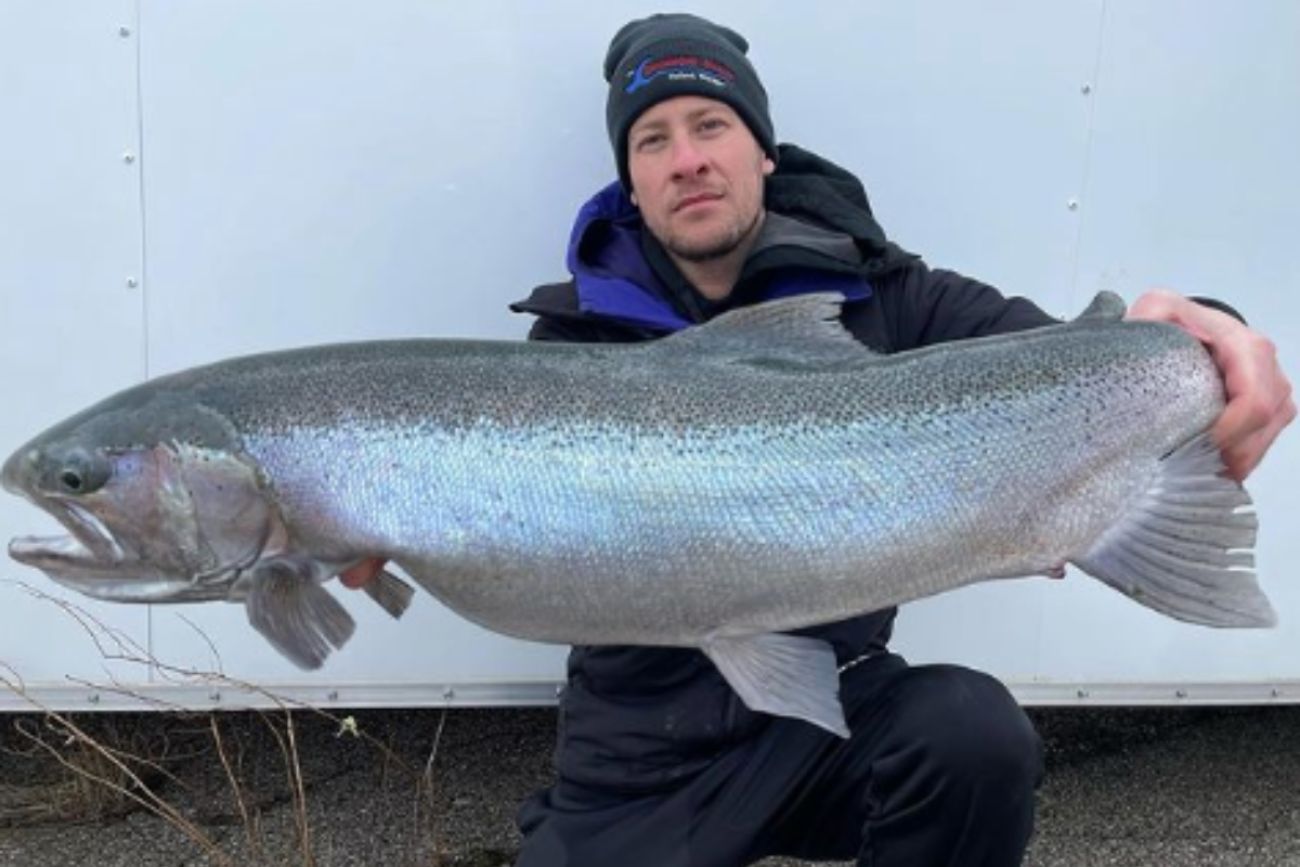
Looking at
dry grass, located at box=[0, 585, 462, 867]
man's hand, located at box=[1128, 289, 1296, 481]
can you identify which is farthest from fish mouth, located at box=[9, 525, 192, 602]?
man's hand, located at box=[1128, 289, 1296, 481]

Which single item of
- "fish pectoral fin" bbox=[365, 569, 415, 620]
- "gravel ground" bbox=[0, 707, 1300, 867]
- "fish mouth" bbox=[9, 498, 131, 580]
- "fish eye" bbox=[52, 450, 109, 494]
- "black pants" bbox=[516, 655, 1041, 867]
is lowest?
"gravel ground" bbox=[0, 707, 1300, 867]

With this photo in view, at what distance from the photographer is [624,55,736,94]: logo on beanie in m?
3.05

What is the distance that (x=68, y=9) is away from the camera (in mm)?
3225

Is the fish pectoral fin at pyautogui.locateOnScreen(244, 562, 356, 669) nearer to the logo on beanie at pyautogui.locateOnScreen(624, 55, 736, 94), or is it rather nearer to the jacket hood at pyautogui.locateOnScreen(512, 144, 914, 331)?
the jacket hood at pyautogui.locateOnScreen(512, 144, 914, 331)

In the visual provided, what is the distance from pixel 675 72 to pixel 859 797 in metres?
1.69

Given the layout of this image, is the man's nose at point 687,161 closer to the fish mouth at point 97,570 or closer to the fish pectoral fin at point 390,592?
the fish pectoral fin at point 390,592

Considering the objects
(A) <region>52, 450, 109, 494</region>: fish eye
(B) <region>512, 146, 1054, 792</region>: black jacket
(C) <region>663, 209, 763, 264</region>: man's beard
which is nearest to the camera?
(A) <region>52, 450, 109, 494</region>: fish eye

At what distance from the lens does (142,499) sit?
2.35 metres

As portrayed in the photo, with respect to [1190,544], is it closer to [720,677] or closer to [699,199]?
[720,677]

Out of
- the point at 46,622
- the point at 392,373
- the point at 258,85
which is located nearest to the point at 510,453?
the point at 392,373

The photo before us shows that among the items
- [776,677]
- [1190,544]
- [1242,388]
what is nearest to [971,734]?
[776,677]

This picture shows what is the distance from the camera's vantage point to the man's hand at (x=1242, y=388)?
2.55 meters

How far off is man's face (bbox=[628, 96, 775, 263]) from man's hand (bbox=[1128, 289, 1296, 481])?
1.00 metres

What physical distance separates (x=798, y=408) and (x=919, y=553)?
0.35 meters
